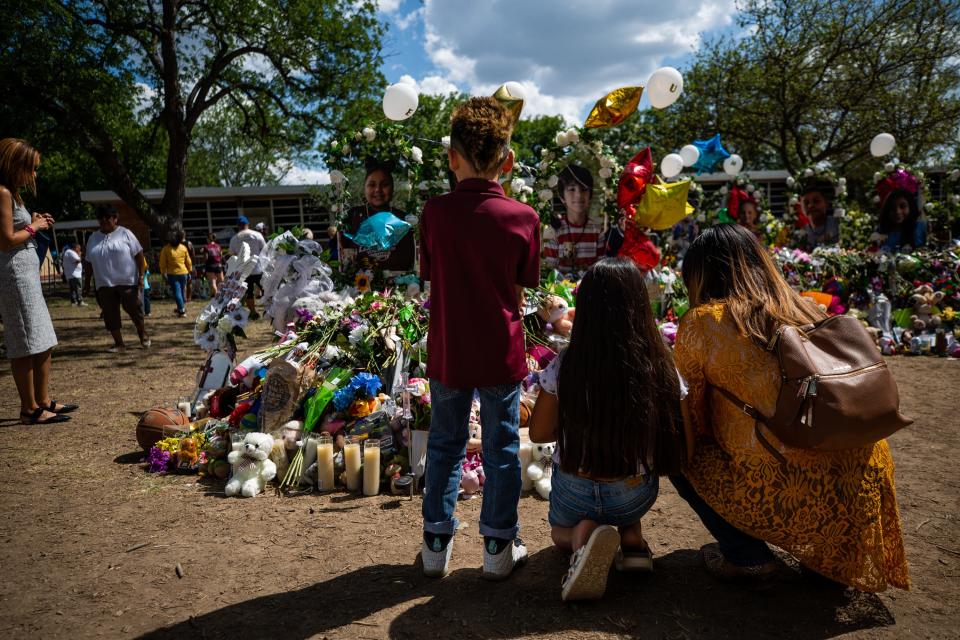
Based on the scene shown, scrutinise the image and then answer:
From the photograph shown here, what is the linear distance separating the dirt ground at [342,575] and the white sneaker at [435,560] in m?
0.05

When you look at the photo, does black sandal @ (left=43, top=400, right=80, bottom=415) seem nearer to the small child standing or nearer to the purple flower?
the purple flower

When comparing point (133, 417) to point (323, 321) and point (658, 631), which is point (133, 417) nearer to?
point (323, 321)

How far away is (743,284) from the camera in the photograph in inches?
95.5

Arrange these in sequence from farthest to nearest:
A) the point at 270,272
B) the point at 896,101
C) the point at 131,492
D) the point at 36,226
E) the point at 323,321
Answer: the point at 896,101 → the point at 270,272 → the point at 36,226 → the point at 323,321 → the point at 131,492

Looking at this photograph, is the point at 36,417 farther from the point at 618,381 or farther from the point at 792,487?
the point at 792,487

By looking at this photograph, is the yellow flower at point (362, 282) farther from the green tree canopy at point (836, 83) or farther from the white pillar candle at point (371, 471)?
the green tree canopy at point (836, 83)

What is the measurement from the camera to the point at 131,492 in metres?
3.83

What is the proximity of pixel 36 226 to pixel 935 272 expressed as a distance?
10037mm

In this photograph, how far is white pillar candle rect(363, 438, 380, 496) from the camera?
12.1 feet

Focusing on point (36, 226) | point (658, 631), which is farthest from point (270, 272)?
point (658, 631)

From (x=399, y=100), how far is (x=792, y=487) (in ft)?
13.9

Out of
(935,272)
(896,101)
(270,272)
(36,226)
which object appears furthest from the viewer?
(896,101)

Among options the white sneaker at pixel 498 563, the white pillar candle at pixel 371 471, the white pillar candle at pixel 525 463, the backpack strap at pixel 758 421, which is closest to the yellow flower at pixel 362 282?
the white pillar candle at pixel 371 471

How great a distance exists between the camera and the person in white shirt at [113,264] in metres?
7.64
